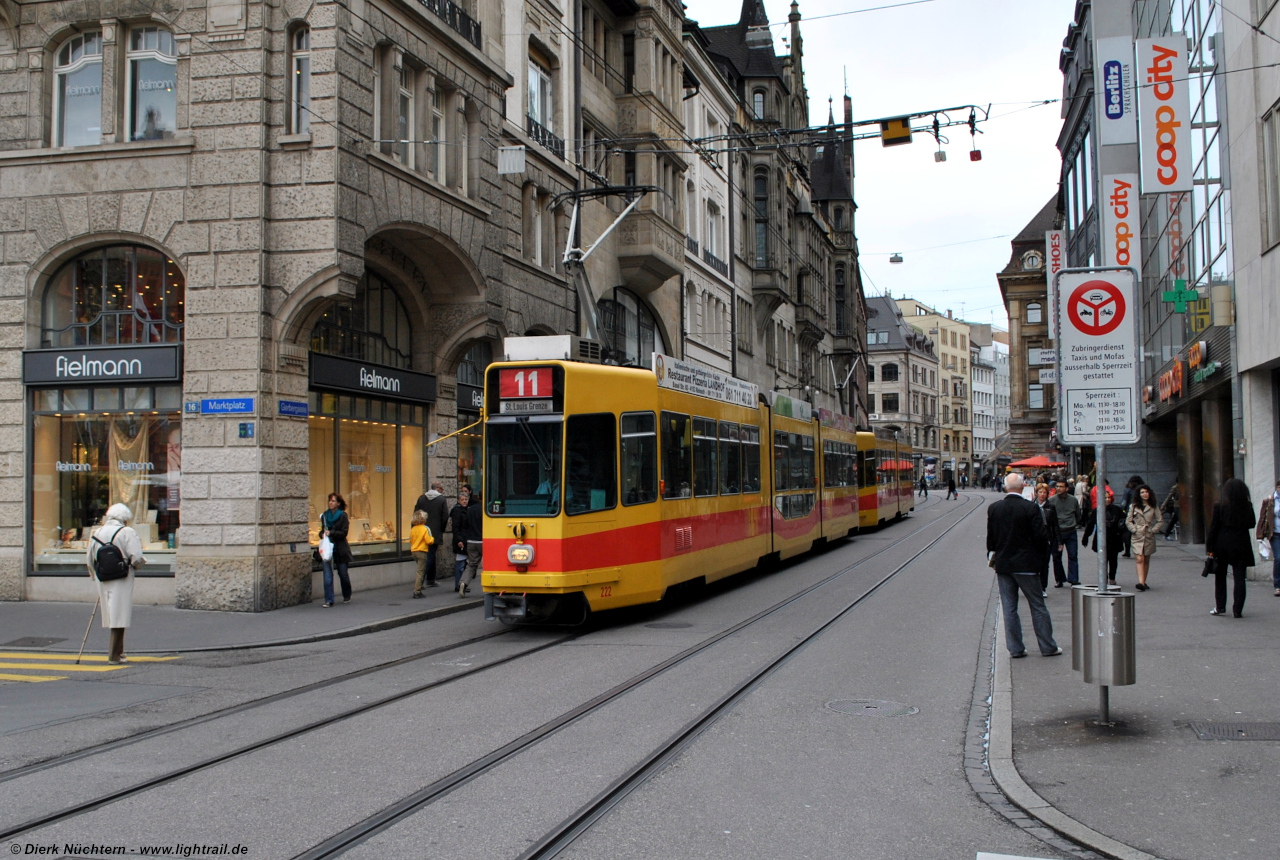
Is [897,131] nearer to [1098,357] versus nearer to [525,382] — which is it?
[525,382]

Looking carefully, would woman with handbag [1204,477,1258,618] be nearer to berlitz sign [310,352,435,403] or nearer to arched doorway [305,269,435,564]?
arched doorway [305,269,435,564]

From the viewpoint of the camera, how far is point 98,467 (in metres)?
17.7

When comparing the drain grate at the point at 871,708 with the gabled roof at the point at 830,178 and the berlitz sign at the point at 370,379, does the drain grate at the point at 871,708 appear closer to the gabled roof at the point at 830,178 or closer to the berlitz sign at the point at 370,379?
Result: the berlitz sign at the point at 370,379

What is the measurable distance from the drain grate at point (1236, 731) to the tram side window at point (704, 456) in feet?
29.5

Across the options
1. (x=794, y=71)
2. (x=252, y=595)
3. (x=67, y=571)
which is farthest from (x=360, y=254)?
(x=794, y=71)

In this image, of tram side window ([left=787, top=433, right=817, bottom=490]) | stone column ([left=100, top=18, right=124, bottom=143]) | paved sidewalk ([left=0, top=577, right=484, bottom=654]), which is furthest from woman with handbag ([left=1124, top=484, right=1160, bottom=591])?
stone column ([left=100, top=18, right=124, bottom=143])

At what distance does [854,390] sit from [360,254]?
70.1 m

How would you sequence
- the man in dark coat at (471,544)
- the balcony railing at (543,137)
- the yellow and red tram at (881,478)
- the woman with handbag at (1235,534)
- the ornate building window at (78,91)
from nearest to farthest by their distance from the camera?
1. the woman with handbag at (1235,534)
2. the ornate building window at (78,91)
3. the man in dark coat at (471,544)
4. the balcony railing at (543,137)
5. the yellow and red tram at (881,478)

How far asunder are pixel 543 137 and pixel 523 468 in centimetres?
1449

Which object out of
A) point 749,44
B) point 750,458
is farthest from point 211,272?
point 749,44

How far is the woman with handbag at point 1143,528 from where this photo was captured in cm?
1711

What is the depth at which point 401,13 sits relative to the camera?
19.0 meters

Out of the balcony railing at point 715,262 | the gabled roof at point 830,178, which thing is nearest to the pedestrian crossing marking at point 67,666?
the balcony railing at point 715,262

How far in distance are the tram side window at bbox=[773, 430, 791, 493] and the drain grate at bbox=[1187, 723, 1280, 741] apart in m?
13.6
